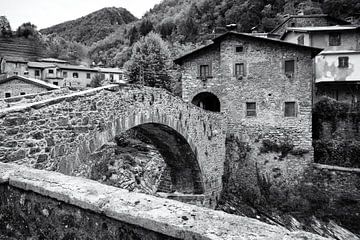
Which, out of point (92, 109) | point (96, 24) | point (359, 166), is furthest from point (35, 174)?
point (96, 24)

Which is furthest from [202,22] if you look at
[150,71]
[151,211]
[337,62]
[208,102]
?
[151,211]

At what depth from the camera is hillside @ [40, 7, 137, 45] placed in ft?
357

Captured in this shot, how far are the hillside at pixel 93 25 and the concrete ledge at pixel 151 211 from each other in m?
108

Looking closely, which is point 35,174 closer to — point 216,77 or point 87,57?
point 216,77

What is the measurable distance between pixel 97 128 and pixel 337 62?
23.5 m

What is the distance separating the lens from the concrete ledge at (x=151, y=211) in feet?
6.52

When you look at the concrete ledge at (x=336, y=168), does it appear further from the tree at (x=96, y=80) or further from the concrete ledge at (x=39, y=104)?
the tree at (x=96, y=80)

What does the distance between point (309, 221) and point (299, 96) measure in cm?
788

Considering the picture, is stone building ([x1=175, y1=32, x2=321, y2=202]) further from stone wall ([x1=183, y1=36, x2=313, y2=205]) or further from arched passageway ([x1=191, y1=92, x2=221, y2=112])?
arched passageway ([x1=191, y1=92, x2=221, y2=112])

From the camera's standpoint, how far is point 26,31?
63.6 metres

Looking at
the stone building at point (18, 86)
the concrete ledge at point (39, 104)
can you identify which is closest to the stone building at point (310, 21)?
the stone building at point (18, 86)

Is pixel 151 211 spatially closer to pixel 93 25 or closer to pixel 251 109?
pixel 251 109

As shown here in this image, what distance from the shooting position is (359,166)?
1948cm

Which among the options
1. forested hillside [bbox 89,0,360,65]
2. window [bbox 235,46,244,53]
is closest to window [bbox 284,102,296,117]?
window [bbox 235,46,244,53]
